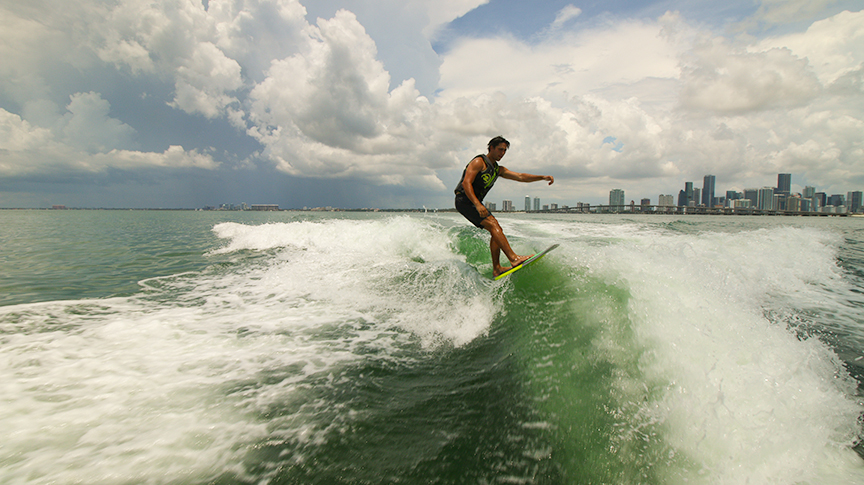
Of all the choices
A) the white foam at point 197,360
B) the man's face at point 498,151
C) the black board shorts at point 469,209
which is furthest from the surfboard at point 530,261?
the man's face at point 498,151

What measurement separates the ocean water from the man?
0.73 m

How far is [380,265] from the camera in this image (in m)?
8.33

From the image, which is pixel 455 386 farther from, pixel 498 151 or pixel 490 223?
pixel 498 151

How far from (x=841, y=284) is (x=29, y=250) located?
1060 inches

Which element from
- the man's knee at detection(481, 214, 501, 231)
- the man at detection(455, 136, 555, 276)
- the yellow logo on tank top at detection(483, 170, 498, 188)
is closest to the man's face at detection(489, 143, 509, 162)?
the man at detection(455, 136, 555, 276)

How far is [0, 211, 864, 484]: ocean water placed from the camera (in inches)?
93.0

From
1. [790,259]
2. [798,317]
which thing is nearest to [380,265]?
[798,317]

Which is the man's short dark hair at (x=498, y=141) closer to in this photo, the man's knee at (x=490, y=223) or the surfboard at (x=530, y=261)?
the man's knee at (x=490, y=223)

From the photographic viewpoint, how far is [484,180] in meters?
6.43

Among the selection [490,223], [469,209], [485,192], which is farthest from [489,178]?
[490,223]

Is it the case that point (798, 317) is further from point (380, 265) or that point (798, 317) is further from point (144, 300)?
point (144, 300)

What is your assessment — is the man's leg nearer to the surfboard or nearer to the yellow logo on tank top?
the surfboard

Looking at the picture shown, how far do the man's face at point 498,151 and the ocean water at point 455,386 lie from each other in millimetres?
2138

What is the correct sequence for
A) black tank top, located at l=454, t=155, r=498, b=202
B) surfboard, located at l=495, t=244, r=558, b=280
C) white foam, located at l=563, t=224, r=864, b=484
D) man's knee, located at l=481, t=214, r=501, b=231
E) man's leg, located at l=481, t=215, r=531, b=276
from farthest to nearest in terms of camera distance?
black tank top, located at l=454, t=155, r=498, b=202 → man's knee, located at l=481, t=214, r=501, b=231 → man's leg, located at l=481, t=215, r=531, b=276 → surfboard, located at l=495, t=244, r=558, b=280 → white foam, located at l=563, t=224, r=864, b=484
